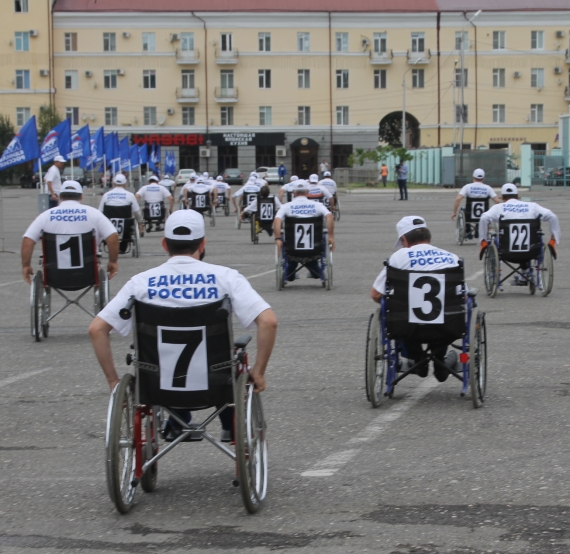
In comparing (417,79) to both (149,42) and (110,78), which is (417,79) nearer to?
(149,42)

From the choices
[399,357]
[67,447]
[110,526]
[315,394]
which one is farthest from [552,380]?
[110,526]

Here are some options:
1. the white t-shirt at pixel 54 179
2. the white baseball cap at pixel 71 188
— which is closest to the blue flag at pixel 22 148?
the white t-shirt at pixel 54 179

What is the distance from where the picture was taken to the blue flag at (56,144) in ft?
95.8

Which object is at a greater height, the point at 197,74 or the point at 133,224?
the point at 197,74

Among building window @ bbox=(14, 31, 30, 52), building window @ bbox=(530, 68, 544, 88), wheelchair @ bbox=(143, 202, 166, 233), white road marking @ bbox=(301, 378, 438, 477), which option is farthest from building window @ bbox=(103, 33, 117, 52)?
white road marking @ bbox=(301, 378, 438, 477)

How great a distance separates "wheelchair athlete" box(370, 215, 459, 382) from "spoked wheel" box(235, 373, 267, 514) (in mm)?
2783

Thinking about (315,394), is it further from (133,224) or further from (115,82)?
(115,82)

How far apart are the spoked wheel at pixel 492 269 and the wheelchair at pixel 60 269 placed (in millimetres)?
5275

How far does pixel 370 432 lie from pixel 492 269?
26.4 feet

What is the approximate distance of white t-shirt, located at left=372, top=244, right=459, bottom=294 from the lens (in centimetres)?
842

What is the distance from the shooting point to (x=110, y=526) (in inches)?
216

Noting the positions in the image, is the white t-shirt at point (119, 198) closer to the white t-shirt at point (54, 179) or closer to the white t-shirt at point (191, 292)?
the white t-shirt at point (54, 179)

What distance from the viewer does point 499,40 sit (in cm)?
8756

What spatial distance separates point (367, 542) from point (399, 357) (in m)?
3.74
